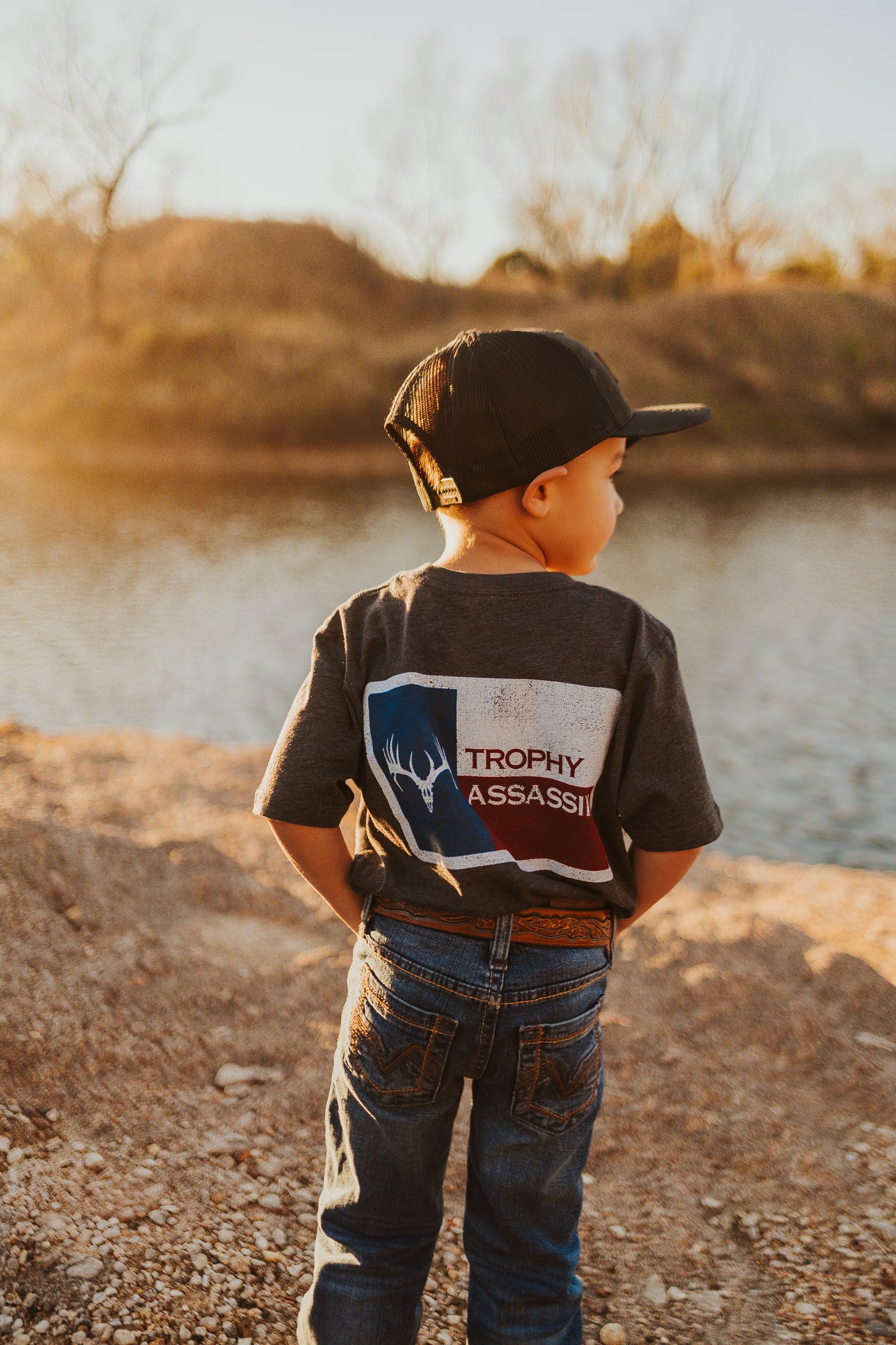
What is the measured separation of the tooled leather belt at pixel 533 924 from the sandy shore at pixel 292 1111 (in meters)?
0.94

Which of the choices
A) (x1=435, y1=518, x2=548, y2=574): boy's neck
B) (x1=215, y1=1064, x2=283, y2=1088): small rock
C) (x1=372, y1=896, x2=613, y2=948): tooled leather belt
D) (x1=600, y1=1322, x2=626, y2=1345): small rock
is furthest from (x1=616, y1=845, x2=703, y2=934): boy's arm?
(x1=215, y1=1064, x2=283, y2=1088): small rock

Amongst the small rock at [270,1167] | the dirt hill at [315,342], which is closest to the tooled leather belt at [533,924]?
the small rock at [270,1167]

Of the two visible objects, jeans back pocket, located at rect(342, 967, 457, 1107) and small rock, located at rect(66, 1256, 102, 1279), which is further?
small rock, located at rect(66, 1256, 102, 1279)

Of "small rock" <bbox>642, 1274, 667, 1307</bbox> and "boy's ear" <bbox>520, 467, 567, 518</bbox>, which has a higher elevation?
"boy's ear" <bbox>520, 467, 567, 518</bbox>

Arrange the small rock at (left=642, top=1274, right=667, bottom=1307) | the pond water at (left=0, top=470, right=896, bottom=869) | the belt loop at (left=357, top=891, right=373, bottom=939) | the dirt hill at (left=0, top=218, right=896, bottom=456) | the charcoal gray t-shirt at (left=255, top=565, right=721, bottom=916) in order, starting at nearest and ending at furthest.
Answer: the charcoal gray t-shirt at (left=255, top=565, right=721, bottom=916), the belt loop at (left=357, top=891, right=373, bottom=939), the small rock at (left=642, top=1274, right=667, bottom=1307), the pond water at (left=0, top=470, right=896, bottom=869), the dirt hill at (left=0, top=218, right=896, bottom=456)

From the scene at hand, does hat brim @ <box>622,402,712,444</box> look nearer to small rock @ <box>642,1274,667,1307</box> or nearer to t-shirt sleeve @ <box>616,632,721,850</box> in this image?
t-shirt sleeve @ <box>616,632,721,850</box>

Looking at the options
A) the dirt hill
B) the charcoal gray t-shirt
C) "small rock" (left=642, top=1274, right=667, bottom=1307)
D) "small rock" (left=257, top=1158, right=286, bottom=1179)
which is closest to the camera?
the charcoal gray t-shirt

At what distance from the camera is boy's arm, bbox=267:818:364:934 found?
4.91 ft

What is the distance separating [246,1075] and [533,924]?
59.3 inches

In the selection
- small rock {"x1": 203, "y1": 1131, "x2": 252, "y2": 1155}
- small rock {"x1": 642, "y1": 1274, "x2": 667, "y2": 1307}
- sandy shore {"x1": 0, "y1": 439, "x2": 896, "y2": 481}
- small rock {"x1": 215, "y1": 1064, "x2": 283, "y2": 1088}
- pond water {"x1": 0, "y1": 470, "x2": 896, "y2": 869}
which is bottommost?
small rock {"x1": 642, "y1": 1274, "x2": 667, "y2": 1307}

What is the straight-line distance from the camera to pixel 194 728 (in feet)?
Result: 25.0

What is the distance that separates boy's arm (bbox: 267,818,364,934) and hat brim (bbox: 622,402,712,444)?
2.49 ft

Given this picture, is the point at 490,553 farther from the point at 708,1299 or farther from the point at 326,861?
the point at 708,1299

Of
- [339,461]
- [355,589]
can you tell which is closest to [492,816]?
[355,589]
